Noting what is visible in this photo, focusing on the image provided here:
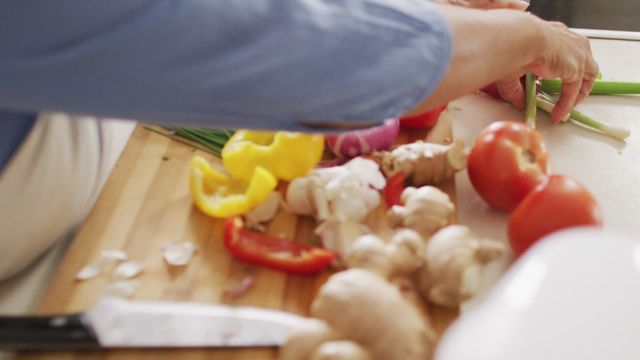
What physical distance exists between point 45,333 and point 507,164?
551 mm

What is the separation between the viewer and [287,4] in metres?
0.62

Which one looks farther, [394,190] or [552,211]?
[394,190]

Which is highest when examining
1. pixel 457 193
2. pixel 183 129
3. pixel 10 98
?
pixel 10 98

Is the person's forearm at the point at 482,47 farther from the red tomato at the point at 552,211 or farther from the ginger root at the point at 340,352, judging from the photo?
the ginger root at the point at 340,352

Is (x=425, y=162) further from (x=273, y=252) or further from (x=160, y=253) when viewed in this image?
(x=160, y=253)

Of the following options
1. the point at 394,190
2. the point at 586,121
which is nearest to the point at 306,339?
the point at 394,190

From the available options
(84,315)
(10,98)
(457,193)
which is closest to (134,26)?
(10,98)

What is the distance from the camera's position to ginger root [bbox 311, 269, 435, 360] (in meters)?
0.58

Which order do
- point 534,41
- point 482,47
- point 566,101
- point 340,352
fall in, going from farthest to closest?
point 566,101
point 534,41
point 482,47
point 340,352

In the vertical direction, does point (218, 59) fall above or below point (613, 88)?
above

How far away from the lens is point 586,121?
104 centimetres

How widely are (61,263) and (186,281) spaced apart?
0.48 feet

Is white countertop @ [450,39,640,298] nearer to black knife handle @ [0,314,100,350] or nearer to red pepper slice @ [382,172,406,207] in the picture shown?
red pepper slice @ [382,172,406,207]

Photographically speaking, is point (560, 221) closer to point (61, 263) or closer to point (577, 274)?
point (577, 274)
